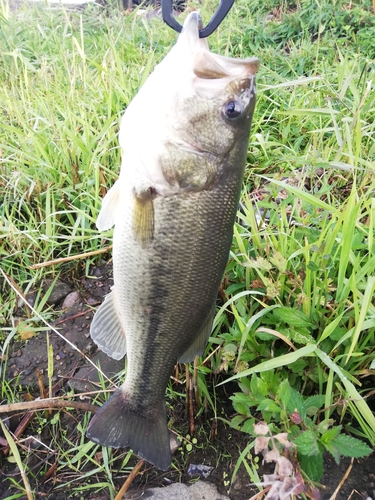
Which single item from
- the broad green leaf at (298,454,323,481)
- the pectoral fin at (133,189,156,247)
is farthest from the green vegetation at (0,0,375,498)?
the pectoral fin at (133,189,156,247)

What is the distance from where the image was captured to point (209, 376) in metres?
2.05

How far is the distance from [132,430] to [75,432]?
0.58 meters

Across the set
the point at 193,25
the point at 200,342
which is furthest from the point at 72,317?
the point at 193,25

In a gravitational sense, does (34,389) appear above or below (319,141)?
below

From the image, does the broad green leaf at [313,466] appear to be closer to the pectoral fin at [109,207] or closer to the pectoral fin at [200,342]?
the pectoral fin at [200,342]

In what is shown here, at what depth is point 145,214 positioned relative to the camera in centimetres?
137

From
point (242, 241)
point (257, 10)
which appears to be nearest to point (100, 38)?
point (257, 10)

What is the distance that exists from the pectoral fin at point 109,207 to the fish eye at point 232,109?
468mm

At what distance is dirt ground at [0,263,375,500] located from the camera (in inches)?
69.0

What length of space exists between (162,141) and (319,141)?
1.93 m

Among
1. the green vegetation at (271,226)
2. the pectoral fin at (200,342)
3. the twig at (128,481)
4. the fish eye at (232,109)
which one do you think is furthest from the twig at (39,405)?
the fish eye at (232,109)

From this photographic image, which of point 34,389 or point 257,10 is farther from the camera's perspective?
point 257,10

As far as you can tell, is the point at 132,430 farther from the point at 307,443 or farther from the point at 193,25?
the point at 193,25

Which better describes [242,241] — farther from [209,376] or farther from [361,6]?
[361,6]
